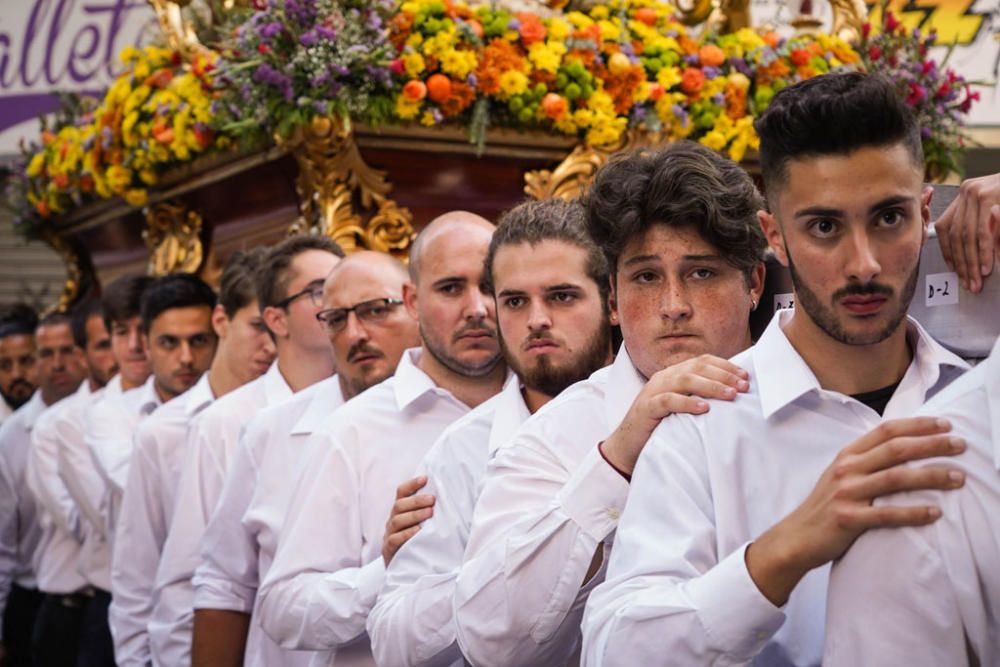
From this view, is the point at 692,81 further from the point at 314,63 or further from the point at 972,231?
the point at 972,231

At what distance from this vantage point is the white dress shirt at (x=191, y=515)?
495 cm

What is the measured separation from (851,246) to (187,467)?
346 centimetres

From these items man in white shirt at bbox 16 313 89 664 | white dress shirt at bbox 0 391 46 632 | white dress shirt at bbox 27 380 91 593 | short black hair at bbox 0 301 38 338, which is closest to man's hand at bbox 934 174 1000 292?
white dress shirt at bbox 27 380 91 593

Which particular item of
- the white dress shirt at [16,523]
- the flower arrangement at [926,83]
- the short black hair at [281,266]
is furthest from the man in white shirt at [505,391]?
the white dress shirt at [16,523]

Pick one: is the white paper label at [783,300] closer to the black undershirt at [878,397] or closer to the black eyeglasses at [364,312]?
the black undershirt at [878,397]

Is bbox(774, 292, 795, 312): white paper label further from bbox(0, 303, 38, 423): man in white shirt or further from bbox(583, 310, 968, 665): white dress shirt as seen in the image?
bbox(0, 303, 38, 423): man in white shirt

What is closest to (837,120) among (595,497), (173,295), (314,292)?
(595,497)

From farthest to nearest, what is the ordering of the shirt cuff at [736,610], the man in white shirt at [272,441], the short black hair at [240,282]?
the short black hair at [240,282] → the man in white shirt at [272,441] → the shirt cuff at [736,610]

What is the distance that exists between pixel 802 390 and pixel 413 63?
11.6 feet

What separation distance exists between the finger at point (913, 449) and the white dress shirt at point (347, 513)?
6.12 feet

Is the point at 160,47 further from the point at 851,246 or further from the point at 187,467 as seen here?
the point at 851,246

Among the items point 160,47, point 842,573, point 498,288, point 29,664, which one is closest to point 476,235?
point 498,288

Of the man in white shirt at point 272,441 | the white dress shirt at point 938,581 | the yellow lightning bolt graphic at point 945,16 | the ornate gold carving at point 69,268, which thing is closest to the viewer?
the white dress shirt at point 938,581

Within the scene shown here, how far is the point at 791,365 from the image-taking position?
2.12m
